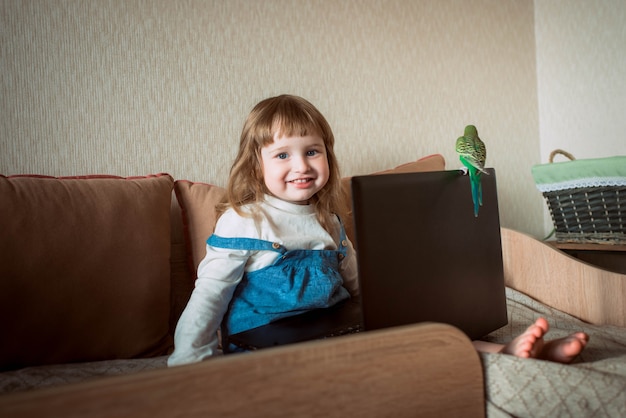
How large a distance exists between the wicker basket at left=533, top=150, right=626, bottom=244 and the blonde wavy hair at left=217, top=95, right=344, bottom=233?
0.72 metres

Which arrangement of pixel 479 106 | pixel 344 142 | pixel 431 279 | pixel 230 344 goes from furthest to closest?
1. pixel 479 106
2. pixel 344 142
3. pixel 230 344
4. pixel 431 279

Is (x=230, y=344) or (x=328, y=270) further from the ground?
(x=328, y=270)

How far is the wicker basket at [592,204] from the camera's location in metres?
1.39

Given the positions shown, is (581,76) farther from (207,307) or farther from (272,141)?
(207,307)

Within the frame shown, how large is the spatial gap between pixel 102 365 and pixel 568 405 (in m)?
0.86

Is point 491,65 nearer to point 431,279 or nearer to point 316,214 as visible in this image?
point 316,214

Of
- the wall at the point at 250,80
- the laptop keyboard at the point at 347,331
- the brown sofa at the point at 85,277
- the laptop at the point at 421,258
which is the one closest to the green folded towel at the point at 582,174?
the wall at the point at 250,80

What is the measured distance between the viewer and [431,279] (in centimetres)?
80

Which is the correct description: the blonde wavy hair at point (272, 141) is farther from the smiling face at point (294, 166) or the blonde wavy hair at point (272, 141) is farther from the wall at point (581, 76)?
the wall at point (581, 76)

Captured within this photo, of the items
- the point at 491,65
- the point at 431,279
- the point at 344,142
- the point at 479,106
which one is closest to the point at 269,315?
the point at 431,279

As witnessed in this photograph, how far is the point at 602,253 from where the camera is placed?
4.98 feet

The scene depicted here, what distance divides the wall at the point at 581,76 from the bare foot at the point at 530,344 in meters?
1.29

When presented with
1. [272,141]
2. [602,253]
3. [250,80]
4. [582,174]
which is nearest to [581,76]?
[582,174]

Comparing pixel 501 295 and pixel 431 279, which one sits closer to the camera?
pixel 431 279
